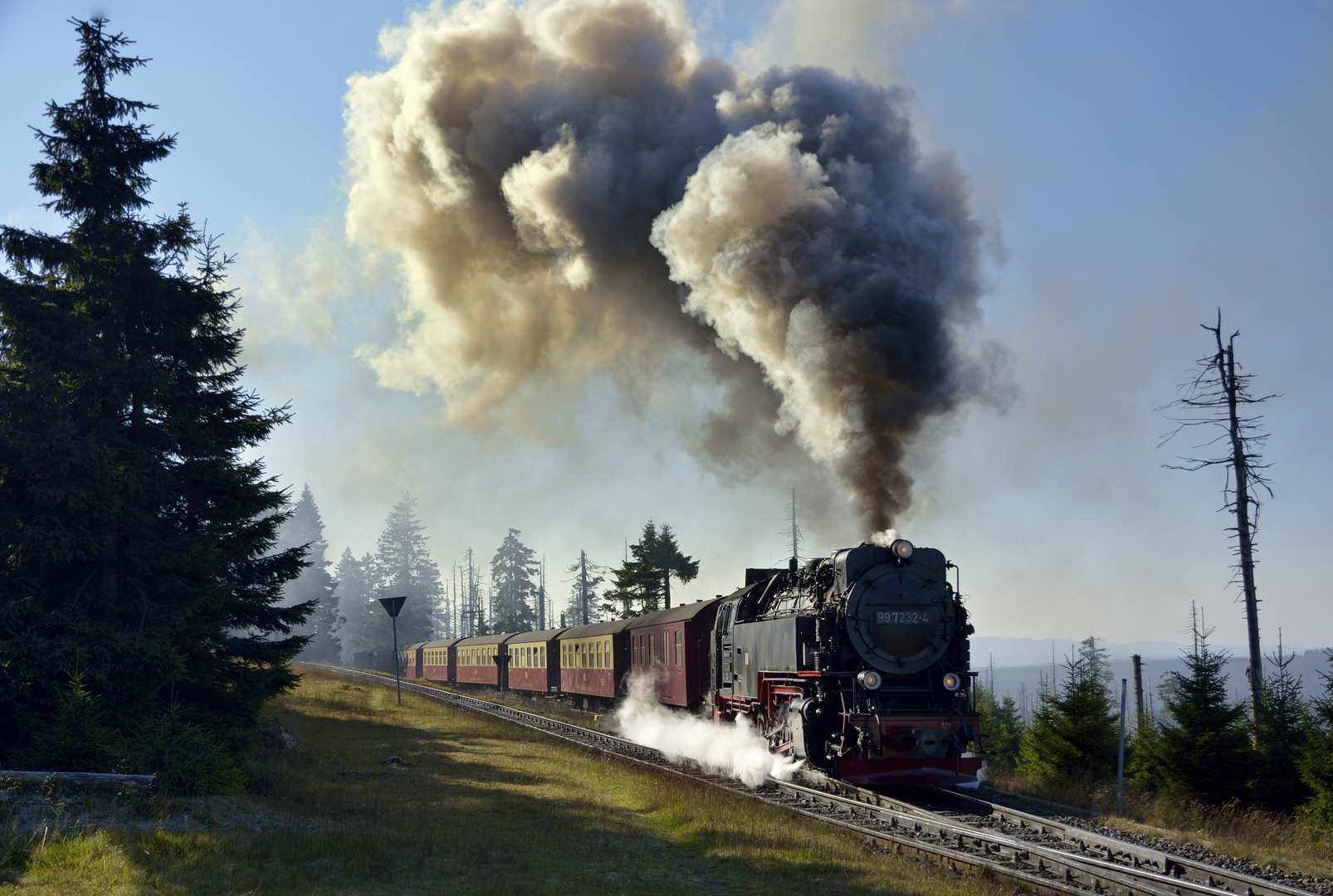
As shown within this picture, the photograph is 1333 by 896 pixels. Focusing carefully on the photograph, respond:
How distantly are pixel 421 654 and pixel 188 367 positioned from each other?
142 ft

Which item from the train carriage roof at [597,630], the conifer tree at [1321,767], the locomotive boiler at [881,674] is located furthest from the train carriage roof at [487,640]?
the conifer tree at [1321,767]

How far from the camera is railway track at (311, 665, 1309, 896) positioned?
Answer: 741 cm

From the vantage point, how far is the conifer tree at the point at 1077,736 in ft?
51.8

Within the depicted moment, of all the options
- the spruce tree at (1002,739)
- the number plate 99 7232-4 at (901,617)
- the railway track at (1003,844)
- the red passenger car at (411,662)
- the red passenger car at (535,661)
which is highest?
the number plate 99 7232-4 at (901,617)

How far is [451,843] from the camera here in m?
9.01

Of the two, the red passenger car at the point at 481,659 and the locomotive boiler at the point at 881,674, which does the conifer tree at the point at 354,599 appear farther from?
the locomotive boiler at the point at 881,674

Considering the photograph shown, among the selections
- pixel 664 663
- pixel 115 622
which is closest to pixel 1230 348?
pixel 664 663

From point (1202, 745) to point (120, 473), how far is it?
1572 cm

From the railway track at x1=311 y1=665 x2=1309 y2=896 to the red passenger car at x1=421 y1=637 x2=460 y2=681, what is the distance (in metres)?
36.3

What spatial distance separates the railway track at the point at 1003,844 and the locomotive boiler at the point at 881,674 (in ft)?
1.65

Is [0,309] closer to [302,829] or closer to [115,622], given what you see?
[115,622]

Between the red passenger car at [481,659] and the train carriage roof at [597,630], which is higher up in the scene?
the train carriage roof at [597,630]

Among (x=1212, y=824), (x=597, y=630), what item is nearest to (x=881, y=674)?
(x=1212, y=824)

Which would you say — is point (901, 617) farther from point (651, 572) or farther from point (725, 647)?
point (651, 572)
